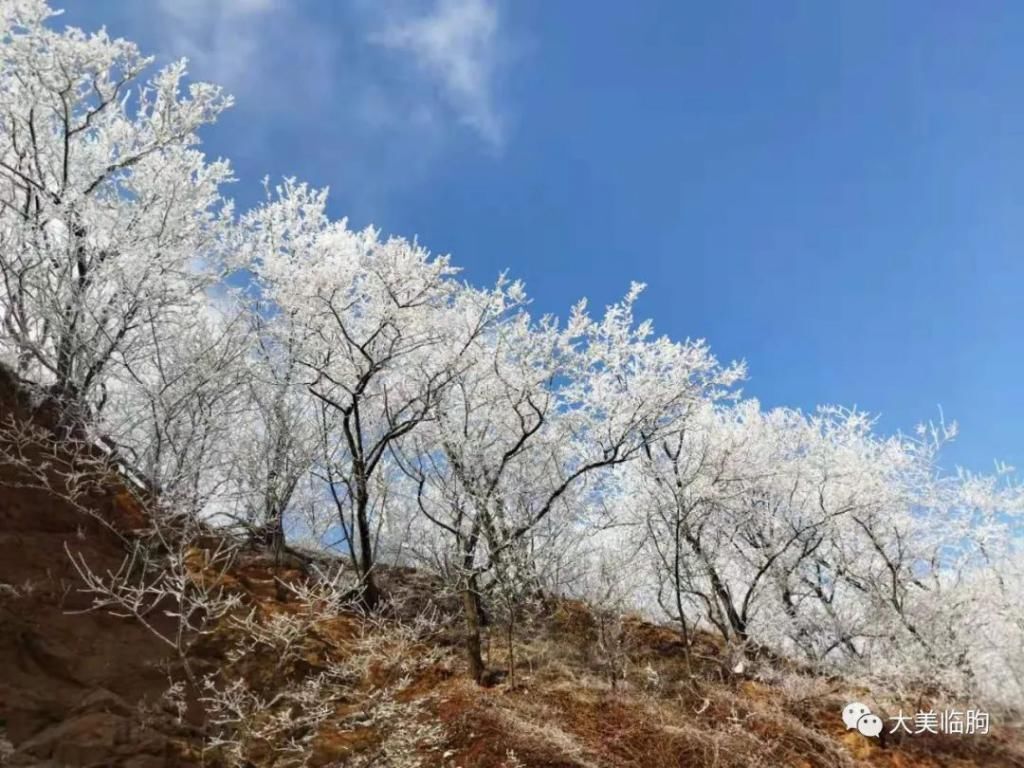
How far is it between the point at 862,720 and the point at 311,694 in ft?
31.9

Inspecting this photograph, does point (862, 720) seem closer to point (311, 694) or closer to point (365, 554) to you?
point (365, 554)

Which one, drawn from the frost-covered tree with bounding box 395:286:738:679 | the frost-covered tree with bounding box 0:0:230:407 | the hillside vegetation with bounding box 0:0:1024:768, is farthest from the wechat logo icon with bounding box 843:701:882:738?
the frost-covered tree with bounding box 0:0:230:407

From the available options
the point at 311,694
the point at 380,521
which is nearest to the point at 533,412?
the point at 380,521

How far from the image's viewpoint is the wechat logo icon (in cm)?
1170

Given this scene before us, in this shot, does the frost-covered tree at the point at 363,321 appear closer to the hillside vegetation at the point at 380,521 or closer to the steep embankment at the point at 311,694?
the hillside vegetation at the point at 380,521

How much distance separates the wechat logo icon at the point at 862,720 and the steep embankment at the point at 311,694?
0.24 meters

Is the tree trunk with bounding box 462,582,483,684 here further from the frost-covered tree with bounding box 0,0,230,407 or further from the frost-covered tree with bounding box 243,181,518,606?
the frost-covered tree with bounding box 0,0,230,407

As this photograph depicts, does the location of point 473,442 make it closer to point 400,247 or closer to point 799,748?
point 400,247

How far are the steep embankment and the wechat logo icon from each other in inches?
9.6

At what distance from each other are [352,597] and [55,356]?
680 cm

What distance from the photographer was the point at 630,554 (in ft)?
54.9

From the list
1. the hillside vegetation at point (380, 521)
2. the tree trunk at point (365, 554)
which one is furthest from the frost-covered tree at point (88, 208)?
the tree trunk at point (365, 554)

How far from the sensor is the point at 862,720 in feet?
38.9

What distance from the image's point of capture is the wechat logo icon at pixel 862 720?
460 inches
